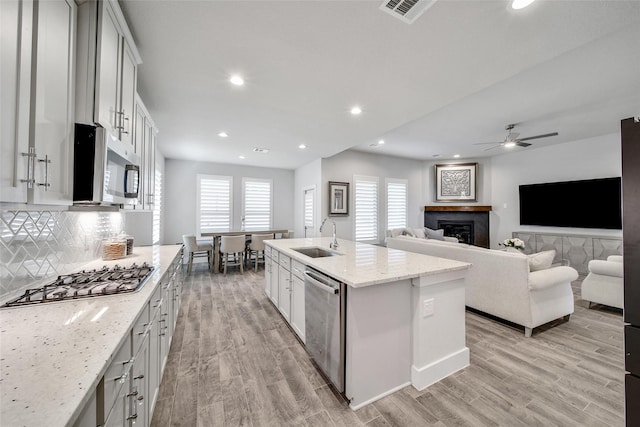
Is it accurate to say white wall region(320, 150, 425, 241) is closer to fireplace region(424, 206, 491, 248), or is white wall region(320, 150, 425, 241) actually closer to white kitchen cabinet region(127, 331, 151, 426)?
fireplace region(424, 206, 491, 248)

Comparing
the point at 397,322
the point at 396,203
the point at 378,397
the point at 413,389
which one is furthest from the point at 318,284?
the point at 396,203

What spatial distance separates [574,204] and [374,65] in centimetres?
592

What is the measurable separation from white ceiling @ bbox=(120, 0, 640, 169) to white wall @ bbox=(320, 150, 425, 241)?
1680 mm

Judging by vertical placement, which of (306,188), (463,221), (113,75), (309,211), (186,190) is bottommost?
(463,221)

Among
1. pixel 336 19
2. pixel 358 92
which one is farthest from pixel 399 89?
pixel 336 19

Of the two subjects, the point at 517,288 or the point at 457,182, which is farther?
the point at 457,182

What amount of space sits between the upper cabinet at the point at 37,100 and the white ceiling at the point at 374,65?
69cm

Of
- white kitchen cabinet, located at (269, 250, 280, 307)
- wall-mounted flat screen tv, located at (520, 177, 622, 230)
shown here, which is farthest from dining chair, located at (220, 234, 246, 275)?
wall-mounted flat screen tv, located at (520, 177, 622, 230)

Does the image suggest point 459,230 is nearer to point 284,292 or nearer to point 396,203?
point 396,203

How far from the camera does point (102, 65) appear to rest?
4.51ft

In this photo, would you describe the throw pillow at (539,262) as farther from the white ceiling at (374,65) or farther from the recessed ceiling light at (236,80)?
the recessed ceiling light at (236,80)

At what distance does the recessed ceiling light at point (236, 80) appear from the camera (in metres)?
2.32

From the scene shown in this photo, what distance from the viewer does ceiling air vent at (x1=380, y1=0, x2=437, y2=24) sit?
4.81 ft

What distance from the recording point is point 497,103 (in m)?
3.29
